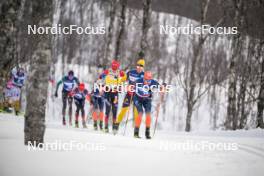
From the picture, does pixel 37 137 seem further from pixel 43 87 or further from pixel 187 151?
pixel 187 151

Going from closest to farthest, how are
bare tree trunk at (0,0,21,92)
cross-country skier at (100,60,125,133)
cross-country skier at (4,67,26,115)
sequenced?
bare tree trunk at (0,0,21,92) < cross-country skier at (100,60,125,133) < cross-country skier at (4,67,26,115)

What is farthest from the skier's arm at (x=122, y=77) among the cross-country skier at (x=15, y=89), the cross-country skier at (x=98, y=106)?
the cross-country skier at (x=15, y=89)

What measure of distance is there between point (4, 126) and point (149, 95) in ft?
13.6

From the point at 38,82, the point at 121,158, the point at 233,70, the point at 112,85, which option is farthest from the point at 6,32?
the point at 233,70

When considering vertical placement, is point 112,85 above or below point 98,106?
above

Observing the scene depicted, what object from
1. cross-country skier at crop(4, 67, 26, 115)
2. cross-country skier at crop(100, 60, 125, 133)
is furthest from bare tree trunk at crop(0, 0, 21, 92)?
cross-country skier at crop(4, 67, 26, 115)

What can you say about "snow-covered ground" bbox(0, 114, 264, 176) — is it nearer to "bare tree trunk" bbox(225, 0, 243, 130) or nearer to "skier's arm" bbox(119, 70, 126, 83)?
"skier's arm" bbox(119, 70, 126, 83)

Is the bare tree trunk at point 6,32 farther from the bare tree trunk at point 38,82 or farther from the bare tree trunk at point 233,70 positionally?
the bare tree trunk at point 233,70

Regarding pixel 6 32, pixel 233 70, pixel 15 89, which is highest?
pixel 6 32

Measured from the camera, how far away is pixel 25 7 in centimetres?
3088

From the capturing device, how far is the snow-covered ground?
6312 millimetres

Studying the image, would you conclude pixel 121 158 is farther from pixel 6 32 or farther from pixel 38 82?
pixel 6 32

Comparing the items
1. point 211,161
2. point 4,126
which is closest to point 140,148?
point 211,161

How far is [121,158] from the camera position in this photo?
7.31 m
